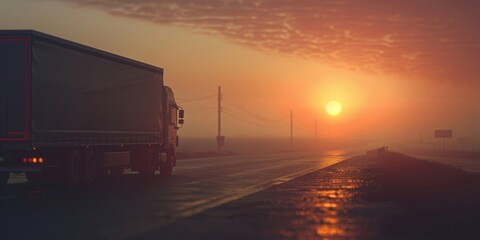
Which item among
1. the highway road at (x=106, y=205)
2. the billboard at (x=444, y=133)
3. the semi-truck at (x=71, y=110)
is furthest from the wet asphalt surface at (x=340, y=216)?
the billboard at (x=444, y=133)

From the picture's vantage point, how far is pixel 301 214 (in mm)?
14672

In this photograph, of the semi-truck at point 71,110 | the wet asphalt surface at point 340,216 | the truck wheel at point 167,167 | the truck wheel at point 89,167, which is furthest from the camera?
the truck wheel at point 167,167

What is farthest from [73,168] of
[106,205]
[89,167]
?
[106,205]

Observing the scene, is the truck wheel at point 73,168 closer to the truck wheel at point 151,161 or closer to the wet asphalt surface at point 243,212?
the wet asphalt surface at point 243,212

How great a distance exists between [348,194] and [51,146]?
892 centimetres

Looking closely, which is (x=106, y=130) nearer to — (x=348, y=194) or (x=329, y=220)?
(x=348, y=194)

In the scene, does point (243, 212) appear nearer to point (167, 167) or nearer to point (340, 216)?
point (340, 216)

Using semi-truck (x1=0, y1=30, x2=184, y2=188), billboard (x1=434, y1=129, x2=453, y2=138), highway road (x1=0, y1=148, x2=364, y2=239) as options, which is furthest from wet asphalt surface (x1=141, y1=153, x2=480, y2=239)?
billboard (x1=434, y1=129, x2=453, y2=138)

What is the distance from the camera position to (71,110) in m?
21.4

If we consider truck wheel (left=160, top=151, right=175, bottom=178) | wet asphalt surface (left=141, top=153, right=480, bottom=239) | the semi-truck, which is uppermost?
the semi-truck

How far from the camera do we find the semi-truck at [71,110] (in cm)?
1934

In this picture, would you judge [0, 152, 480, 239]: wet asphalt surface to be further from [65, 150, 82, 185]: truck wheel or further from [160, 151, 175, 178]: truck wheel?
[160, 151, 175, 178]: truck wheel

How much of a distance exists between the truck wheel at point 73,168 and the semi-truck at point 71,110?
0.03m

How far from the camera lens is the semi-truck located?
63.5 feet
